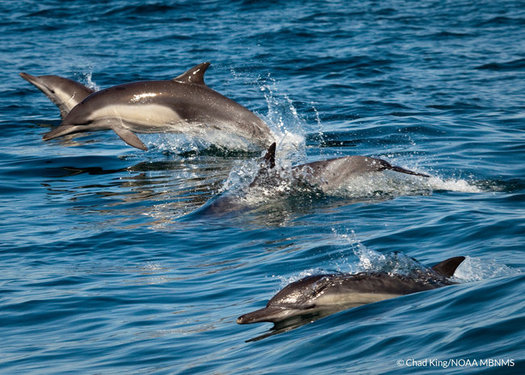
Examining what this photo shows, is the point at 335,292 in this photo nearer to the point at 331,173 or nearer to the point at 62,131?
the point at 331,173

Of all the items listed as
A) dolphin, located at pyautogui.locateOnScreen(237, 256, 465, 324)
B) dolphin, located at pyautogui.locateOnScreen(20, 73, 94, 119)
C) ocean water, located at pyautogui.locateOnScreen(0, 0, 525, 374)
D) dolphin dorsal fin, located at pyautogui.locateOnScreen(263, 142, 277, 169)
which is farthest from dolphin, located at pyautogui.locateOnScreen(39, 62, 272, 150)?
dolphin, located at pyautogui.locateOnScreen(237, 256, 465, 324)

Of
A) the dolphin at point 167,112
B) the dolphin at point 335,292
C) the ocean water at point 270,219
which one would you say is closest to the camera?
the ocean water at point 270,219

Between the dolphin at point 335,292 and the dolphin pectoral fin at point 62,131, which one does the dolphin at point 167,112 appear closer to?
the dolphin pectoral fin at point 62,131

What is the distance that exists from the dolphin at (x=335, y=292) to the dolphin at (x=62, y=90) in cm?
1168

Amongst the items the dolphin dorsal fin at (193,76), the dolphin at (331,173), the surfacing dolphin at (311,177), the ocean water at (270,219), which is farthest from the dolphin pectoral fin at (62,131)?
the dolphin at (331,173)

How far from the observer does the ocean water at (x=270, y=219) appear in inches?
250

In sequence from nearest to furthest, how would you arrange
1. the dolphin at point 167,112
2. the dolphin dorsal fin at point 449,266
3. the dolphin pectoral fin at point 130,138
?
the dolphin dorsal fin at point 449,266
the dolphin pectoral fin at point 130,138
the dolphin at point 167,112

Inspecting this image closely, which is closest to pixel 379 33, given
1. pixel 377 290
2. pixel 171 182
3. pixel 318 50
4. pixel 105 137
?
pixel 318 50

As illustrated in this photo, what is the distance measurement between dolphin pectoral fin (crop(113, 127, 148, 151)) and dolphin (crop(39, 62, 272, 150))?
0.05ft

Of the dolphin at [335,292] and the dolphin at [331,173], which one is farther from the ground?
the dolphin at [335,292]

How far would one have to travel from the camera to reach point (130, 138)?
13805 millimetres

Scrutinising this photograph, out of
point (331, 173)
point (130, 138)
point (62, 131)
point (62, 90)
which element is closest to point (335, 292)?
point (331, 173)

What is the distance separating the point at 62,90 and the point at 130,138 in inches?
185

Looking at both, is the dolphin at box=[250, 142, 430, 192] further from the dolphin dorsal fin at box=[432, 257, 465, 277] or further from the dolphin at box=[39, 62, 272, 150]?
the dolphin dorsal fin at box=[432, 257, 465, 277]
